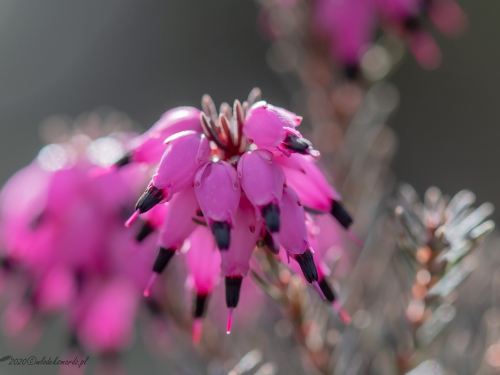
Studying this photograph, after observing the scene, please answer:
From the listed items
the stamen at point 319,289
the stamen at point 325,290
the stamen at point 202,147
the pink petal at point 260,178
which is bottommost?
Result: the stamen at point 325,290

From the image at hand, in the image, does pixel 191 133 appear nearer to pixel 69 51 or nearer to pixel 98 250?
pixel 98 250

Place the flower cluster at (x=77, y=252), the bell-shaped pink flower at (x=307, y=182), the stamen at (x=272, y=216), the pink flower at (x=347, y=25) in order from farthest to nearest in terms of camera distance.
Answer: the pink flower at (x=347, y=25) < the flower cluster at (x=77, y=252) < the bell-shaped pink flower at (x=307, y=182) < the stamen at (x=272, y=216)

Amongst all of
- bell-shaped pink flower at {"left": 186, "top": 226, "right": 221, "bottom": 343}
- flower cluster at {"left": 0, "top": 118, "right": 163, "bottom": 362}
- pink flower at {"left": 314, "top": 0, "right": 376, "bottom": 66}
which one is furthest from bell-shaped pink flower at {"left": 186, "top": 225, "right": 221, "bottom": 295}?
pink flower at {"left": 314, "top": 0, "right": 376, "bottom": 66}

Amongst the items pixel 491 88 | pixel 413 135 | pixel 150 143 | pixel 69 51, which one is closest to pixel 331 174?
pixel 150 143

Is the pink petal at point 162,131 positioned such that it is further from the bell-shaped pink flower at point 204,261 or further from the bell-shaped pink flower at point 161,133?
the bell-shaped pink flower at point 204,261

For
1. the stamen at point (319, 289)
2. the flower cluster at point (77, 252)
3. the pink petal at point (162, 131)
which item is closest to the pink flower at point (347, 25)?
the flower cluster at point (77, 252)

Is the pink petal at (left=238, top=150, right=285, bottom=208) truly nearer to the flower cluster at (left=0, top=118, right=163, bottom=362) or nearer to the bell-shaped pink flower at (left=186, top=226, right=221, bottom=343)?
the bell-shaped pink flower at (left=186, top=226, right=221, bottom=343)

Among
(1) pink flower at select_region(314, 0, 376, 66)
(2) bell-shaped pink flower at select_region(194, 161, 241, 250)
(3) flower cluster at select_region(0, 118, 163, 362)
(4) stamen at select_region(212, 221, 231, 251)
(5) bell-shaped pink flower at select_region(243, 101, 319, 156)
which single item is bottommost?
(3) flower cluster at select_region(0, 118, 163, 362)
